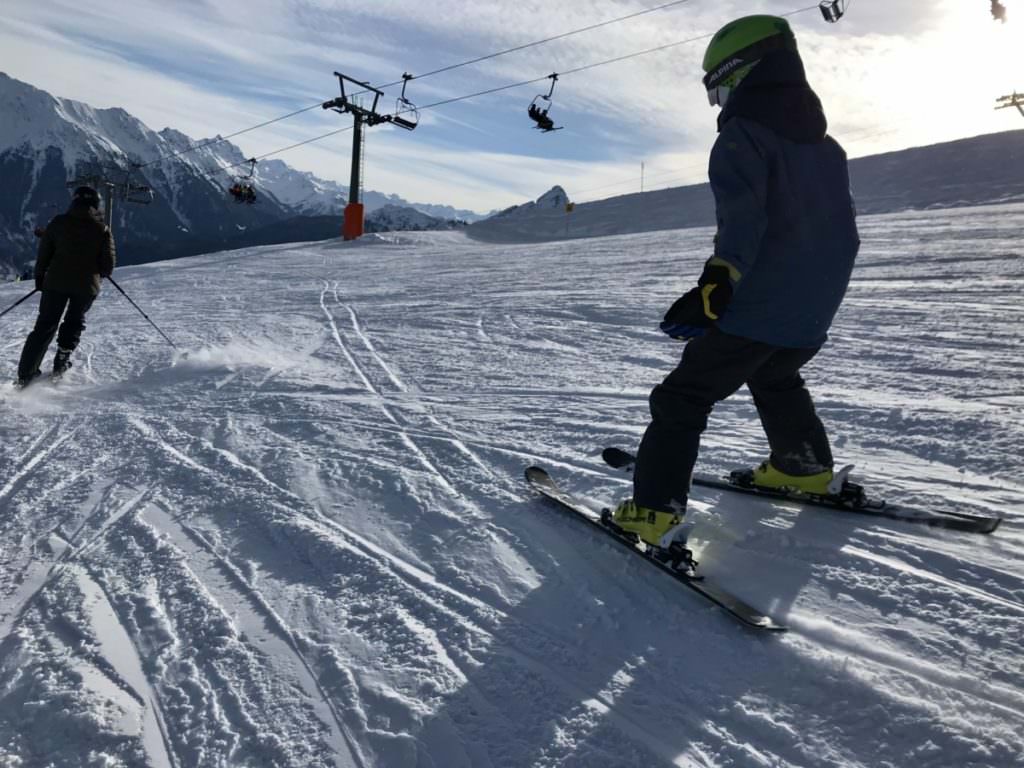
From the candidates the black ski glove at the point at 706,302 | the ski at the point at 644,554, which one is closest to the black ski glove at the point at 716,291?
the black ski glove at the point at 706,302

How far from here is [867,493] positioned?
3.17m

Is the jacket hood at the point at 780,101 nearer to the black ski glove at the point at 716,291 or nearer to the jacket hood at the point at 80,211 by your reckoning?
the black ski glove at the point at 716,291

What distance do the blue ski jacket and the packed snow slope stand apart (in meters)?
0.90

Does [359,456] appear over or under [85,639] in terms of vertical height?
over

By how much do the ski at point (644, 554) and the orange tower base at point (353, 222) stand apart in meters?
20.6

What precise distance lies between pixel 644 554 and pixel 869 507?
3.38 ft

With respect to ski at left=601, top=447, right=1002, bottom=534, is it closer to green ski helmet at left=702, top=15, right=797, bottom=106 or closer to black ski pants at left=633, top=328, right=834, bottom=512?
black ski pants at left=633, top=328, right=834, bottom=512

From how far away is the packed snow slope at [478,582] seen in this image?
5.92 ft

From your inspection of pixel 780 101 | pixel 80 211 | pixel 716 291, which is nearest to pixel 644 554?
Answer: pixel 716 291

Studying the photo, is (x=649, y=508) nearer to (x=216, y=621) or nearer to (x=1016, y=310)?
(x=216, y=621)

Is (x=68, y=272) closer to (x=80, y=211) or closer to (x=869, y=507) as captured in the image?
(x=80, y=211)

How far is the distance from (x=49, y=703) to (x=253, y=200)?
35.2 meters

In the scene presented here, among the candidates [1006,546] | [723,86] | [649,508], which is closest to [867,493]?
[1006,546]

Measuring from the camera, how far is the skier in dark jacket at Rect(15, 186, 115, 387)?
6176mm
